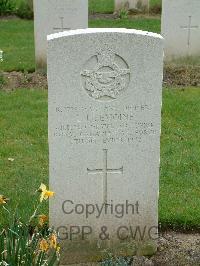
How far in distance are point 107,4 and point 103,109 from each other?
12900 millimetres

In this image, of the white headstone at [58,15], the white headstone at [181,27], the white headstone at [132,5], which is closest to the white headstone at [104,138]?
the white headstone at [58,15]

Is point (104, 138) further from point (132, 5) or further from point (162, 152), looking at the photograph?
point (132, 5)

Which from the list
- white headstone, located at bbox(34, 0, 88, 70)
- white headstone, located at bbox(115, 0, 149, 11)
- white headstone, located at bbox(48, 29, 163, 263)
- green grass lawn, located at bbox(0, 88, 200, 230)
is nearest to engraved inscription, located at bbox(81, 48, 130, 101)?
white headstone, located at bbox(48, 29, 163, 263)

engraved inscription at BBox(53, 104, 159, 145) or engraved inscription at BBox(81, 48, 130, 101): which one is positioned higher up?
engraved inscription at BBox(81, 48, 130, 101)

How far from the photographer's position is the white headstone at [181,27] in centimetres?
956

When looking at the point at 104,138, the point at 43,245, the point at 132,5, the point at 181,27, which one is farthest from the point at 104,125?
Result: the point at 132,5

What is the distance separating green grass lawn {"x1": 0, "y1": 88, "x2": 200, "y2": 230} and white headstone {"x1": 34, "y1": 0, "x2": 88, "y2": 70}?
136cm

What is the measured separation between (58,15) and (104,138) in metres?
5.33

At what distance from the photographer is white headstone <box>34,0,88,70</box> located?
9164 mm

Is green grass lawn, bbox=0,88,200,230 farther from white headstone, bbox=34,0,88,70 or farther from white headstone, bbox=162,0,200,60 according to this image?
white headstone, bbox=162,0,200,60

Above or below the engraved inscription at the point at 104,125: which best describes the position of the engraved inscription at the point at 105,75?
above

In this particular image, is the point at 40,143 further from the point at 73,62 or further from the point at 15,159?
the point at 73,62

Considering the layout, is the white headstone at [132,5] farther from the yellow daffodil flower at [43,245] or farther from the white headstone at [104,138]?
the yellow daffodil flower at [43,245]

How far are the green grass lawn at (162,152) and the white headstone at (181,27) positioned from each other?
149 centimetres
